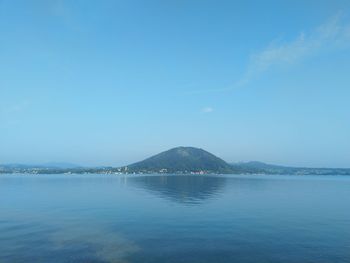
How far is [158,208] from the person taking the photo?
7750 centimetres

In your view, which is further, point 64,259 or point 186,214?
point 186,214

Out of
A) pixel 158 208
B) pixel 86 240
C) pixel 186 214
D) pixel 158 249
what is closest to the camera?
pixel 158 249

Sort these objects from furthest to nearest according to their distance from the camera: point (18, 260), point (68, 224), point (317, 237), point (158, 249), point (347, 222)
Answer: point (347, 222)
point (68, 224)
point (317, 237)
point (158, 249)
point (18, 260)

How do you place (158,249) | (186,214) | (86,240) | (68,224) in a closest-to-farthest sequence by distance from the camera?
(158,249) < (86,240) < (68,224) < (186,214)

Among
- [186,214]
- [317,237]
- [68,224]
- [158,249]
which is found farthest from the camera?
[186,214]

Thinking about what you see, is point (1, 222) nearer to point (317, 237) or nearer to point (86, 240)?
point (86, 240)

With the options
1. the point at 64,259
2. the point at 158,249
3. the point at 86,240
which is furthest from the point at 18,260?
the point at 158,249

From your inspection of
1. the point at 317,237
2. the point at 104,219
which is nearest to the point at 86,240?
the point at 104,219

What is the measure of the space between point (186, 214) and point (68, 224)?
24.7 m

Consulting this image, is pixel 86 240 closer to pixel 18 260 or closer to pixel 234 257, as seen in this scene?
pixel 18 260

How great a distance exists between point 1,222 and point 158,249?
35.1 meters

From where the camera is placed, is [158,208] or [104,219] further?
[158,208]

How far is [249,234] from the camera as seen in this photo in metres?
48.2

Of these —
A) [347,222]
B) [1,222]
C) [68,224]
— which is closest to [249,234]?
[347,222]
